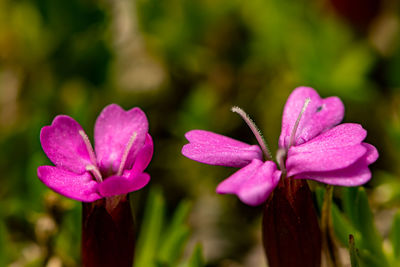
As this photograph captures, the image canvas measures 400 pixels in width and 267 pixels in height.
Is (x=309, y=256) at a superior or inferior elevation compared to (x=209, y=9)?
inferior

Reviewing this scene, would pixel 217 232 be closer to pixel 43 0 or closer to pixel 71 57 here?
pixel 71 57

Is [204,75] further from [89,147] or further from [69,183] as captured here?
[69,183]

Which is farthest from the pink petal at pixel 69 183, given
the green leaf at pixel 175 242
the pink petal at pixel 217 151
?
the green leaf at pixel 175 242

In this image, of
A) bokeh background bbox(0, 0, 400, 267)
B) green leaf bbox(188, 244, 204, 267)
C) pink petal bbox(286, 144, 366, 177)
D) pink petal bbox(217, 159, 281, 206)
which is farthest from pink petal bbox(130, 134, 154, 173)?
bokeh background bbox(0, 0, 400, 267)

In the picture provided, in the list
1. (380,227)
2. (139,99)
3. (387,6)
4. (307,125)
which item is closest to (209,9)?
(139,99)

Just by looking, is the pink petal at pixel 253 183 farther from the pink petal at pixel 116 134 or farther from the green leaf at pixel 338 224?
the green leaf at pixel 338 224

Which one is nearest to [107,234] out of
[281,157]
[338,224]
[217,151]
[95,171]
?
[95,171]

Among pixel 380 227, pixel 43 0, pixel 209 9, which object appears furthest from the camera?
pixel 209 9
